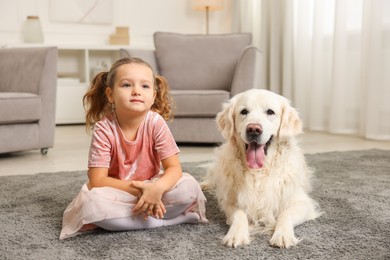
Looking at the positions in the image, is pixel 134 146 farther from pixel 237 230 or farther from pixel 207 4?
pixel 207 4

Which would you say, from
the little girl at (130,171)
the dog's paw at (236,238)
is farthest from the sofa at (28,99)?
the dog's paw at (236,238)

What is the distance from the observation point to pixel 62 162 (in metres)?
3.32

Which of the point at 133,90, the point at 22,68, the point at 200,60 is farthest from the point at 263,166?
the point at 200,60

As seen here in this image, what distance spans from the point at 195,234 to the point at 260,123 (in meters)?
0.50

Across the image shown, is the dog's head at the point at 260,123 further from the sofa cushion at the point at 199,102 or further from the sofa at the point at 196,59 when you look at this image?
the sofa at the point at 196,59

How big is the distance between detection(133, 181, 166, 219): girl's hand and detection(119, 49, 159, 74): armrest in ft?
8.42

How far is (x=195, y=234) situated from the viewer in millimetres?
1653

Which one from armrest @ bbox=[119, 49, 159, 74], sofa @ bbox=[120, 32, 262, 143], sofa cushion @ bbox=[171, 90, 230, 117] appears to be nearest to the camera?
sofa cushion @ bbox=[171, 90, 230, 117]

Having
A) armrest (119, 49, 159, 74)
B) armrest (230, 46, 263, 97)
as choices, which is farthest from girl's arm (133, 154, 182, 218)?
armrest (119, 49, 159, 74)

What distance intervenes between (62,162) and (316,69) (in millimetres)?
3111

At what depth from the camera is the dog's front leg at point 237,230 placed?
1527 mm

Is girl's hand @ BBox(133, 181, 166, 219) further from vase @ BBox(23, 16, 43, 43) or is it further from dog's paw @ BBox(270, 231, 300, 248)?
vase @ BBox(23, 16, 43, 43)

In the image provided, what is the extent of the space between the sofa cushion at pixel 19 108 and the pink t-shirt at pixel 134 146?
183cm

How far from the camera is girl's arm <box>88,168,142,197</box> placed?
165 cm
